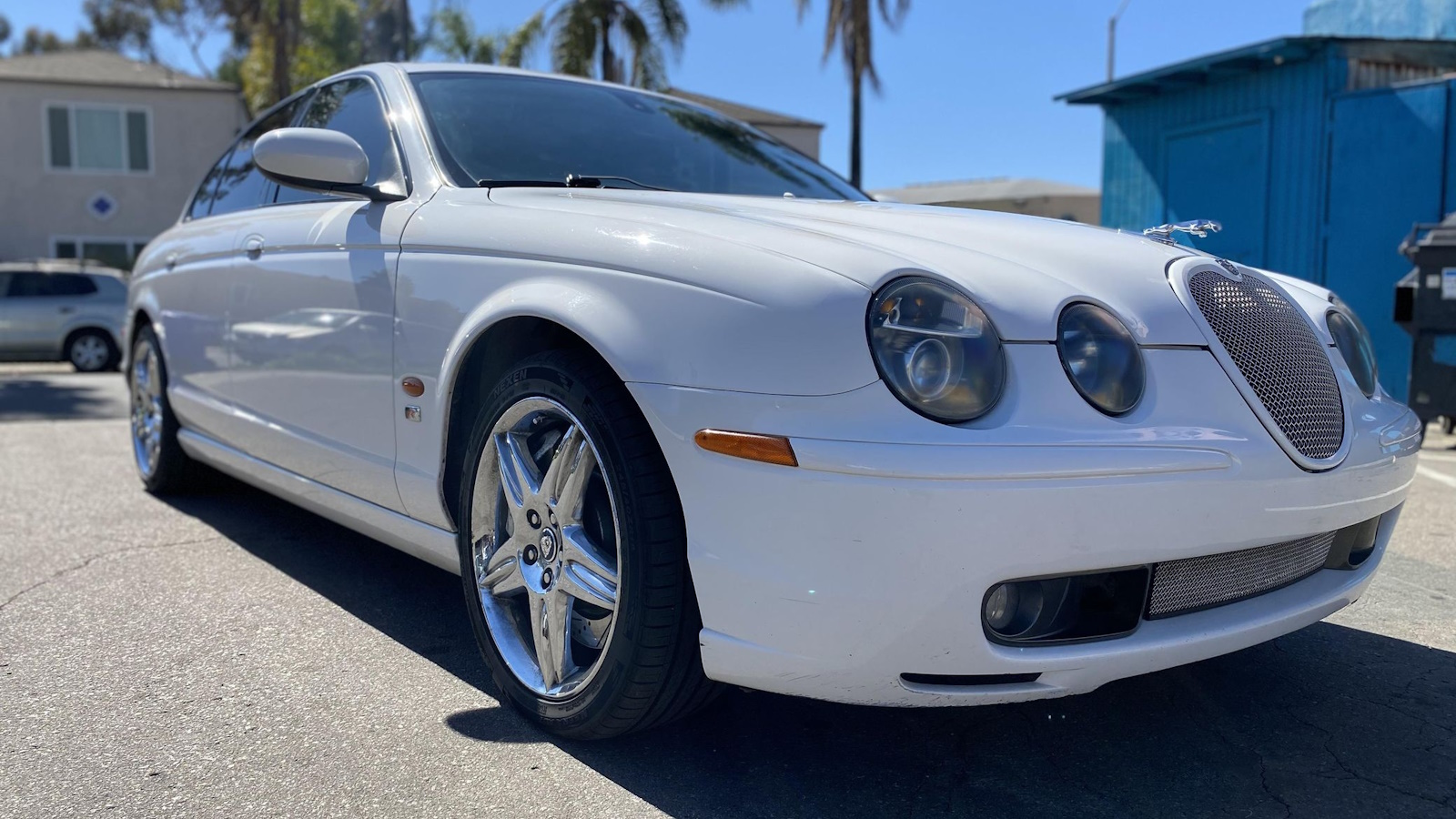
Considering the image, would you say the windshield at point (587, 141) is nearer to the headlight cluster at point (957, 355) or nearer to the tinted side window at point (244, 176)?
the tinted side window at point (244, 176)

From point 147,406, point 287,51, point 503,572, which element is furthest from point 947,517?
point 287,51

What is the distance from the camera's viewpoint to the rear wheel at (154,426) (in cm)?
472

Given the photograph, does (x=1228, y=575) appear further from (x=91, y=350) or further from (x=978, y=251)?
(x=91, y=350)

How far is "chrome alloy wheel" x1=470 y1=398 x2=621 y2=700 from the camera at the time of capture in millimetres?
2344

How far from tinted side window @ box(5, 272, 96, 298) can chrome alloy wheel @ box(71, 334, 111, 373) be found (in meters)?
0.62

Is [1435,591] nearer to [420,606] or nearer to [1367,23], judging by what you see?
[420,606]

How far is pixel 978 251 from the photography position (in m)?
2.22

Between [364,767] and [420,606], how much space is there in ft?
3.71

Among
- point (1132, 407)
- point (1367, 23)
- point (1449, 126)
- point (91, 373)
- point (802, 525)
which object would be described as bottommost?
point (91, 373)

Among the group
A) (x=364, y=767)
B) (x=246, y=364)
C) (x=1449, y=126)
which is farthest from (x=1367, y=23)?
(x=364, y=767)

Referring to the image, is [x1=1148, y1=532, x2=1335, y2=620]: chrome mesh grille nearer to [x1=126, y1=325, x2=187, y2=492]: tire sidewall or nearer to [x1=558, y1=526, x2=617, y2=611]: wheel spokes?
[x1=558, y1=526, x2=617, y2=611]: wheel spokes

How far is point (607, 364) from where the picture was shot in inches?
90.0

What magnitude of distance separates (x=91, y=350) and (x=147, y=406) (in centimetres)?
1191

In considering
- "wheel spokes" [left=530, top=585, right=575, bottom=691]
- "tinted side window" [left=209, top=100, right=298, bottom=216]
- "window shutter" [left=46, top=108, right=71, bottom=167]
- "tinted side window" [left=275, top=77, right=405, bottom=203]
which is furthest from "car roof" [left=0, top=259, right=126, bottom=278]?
"wheel spokes" [left=530, top=585, right=575, bottom=691]
